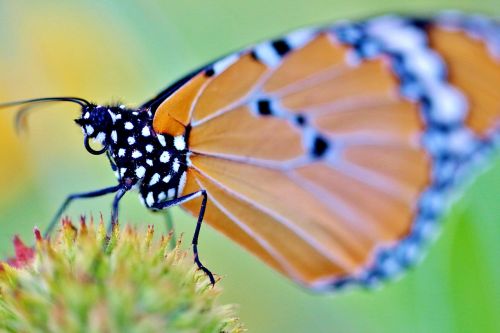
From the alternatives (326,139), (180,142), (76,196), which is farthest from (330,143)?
(76,196)

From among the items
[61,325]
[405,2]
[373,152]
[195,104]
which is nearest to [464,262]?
[373,152]

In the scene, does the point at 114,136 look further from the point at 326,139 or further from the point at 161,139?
the point at 326,139

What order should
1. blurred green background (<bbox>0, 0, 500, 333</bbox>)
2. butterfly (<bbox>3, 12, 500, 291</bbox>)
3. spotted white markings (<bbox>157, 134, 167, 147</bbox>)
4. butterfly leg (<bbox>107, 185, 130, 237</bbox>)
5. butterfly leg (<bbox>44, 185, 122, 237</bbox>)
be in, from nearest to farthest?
butterfly (<bbox>3, 12, 500, 291</bbox>)
butterfly leg (<bbox>107, 185, 130, 237</bbox>)
butterfly leg (<bbox>44, 185, 122, 237</bbox>)
spotted white markings (<bbox>157, 134, 167, 147</bbox>)
blurred green background (<bbox>0, 0, 500, 333</bbox>)

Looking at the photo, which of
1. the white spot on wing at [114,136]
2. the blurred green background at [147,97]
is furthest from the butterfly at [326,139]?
the blurred green background at [147,97]

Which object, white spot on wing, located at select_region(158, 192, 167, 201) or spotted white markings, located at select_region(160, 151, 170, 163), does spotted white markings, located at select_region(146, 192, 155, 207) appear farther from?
spotted white markings, located at select_region(160, 151, 170, 163)

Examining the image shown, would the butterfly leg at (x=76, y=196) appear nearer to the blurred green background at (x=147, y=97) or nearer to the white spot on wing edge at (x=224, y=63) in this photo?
the white spot on wing edge at (x=224, y=63)

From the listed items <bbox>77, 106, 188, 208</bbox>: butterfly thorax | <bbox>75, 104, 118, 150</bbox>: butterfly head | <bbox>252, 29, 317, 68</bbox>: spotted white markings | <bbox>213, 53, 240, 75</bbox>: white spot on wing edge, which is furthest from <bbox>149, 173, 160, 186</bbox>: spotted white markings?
<bbox>252, 29, 317, 68</bbox>: spotted white markings
